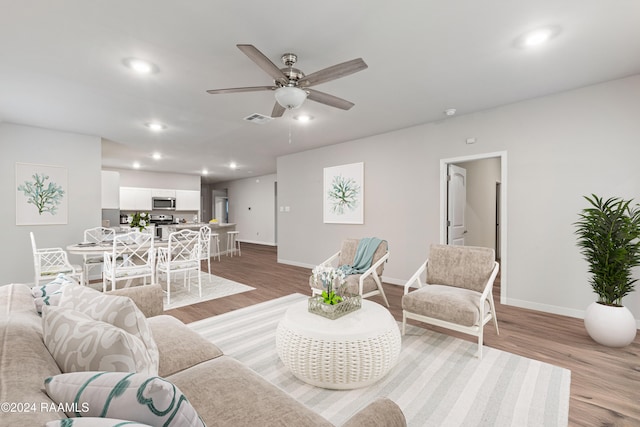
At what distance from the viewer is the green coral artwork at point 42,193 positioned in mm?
4633

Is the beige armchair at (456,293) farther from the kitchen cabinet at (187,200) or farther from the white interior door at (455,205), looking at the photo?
the kitchen cabinet at (187,200)

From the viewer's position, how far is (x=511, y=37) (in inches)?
91.7

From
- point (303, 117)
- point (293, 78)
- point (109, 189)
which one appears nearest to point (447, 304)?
point (293, 78)

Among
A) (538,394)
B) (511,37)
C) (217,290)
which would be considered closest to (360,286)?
(538,394)

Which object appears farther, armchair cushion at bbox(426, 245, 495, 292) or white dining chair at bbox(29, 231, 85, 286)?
white dining chair at bbox(29, 231, 85, 286)

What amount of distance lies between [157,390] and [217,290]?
4.17 meters

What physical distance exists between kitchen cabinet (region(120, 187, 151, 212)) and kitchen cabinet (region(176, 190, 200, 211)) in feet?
3.12

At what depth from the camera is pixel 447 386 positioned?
2041mm

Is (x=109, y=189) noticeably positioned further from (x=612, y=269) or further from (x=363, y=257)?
(x=612, y=269)

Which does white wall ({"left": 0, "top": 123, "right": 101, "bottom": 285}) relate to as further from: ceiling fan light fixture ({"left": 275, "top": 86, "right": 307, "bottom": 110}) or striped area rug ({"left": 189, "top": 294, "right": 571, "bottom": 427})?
ceiling fan light fixture ({"left": 275, "top": 86, "right": 307, "bottom": 110})

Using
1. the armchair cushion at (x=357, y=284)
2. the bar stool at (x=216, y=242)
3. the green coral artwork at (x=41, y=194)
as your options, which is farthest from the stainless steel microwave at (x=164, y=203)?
the armchair cushion at (x=357, y=284)

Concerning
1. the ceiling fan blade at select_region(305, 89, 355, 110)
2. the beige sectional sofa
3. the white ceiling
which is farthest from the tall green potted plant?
the beige sectional sofa

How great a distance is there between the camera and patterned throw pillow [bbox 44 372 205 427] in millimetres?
643

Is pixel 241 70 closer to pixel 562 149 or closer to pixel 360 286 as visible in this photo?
pixel 360 286
